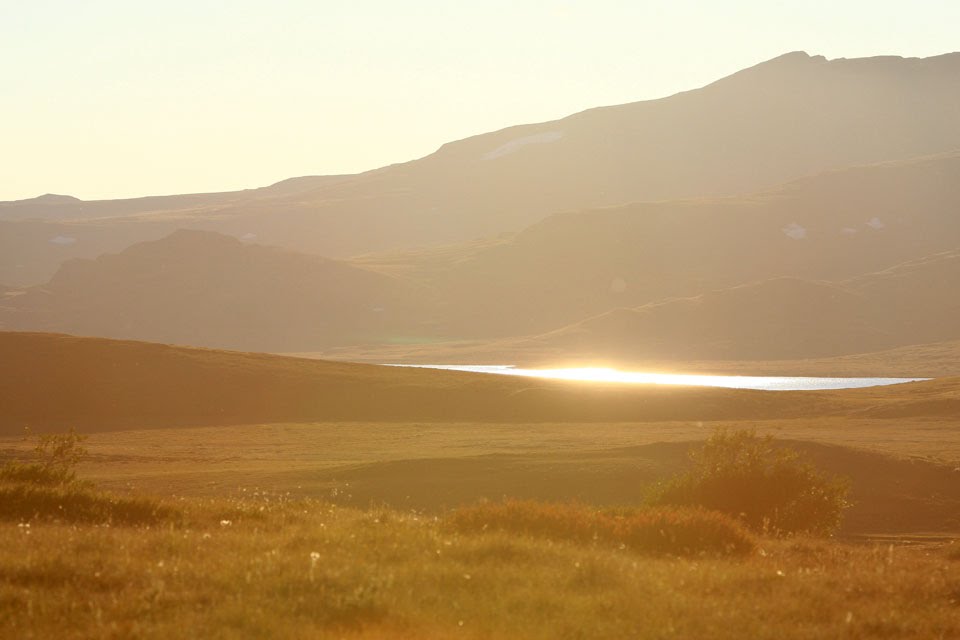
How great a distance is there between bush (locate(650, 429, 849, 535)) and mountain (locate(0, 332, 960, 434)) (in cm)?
4814

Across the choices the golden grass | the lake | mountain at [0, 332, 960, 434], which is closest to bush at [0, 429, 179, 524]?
the golden grass

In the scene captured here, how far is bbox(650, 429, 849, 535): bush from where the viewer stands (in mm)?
30328

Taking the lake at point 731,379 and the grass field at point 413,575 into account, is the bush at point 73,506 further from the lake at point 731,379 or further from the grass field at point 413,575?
the lake at point 731,379

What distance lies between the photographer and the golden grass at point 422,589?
11031mm

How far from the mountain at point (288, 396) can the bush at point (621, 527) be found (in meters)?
60.7

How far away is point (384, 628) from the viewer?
1103 cm

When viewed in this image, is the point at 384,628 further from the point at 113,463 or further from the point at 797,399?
the point at 797,399

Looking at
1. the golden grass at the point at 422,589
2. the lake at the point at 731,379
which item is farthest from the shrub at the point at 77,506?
the lake at the point at 731,379

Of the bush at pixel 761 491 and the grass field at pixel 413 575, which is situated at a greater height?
the grass field at pixel 413 575

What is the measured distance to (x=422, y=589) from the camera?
12.4 m

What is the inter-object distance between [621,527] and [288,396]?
6995 cm

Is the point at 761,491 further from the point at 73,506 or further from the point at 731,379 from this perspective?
the point at 731,379

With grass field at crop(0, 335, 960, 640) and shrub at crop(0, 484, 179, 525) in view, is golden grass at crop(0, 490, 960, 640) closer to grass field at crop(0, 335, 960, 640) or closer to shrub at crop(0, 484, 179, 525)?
grass field at crop(0, 335, 960, 640)

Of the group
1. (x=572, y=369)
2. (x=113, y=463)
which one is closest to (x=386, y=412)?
(x=113, y=463)
